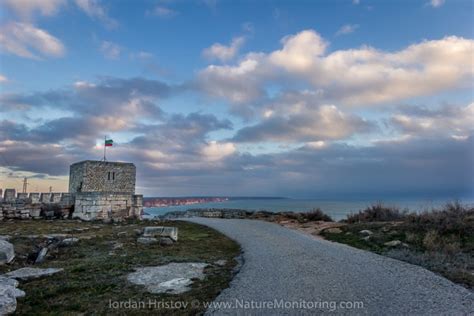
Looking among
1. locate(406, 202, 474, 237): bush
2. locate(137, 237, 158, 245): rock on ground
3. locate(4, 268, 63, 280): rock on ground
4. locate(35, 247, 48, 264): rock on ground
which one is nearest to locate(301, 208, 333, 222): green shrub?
locate(406, 202, 474, 237): bush

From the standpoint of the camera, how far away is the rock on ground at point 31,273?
728 cm

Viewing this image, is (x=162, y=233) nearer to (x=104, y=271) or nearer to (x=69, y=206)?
(x=104, y=271)

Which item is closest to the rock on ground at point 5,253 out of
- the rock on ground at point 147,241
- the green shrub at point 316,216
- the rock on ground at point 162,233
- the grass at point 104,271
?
the grass at point 104,271

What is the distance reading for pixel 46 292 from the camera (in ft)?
20.5

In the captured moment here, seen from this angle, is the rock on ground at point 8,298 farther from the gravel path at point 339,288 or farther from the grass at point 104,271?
the gravel path at point 339,288

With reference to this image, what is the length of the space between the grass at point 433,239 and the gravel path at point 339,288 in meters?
0.62

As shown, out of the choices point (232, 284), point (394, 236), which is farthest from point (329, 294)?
point (394, 236)

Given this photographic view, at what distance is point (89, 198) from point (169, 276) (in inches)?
681

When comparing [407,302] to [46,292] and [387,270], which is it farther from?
[46,292]

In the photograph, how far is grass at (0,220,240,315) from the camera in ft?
18.6

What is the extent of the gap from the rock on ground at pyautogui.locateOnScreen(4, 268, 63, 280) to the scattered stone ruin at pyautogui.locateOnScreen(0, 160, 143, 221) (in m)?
14.9

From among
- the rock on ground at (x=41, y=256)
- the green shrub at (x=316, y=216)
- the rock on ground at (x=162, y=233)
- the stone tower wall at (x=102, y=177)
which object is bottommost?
the rock on ground at (x=41, y=256)

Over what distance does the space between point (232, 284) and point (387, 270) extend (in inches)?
143

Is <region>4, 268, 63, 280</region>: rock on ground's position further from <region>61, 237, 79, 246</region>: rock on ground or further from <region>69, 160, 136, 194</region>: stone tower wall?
<region>69, 160, 136, 194</region>: stone tower wall
